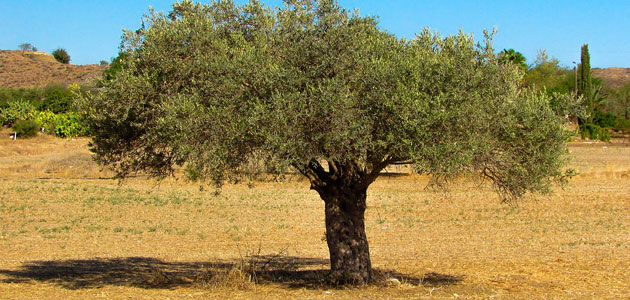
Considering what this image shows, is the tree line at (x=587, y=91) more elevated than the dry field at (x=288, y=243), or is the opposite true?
the tree line at (x=587, y=91)

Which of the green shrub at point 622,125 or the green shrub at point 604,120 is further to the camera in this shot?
the green shrub at point 604,120

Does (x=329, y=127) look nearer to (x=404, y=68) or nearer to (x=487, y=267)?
(x=404, y=68)

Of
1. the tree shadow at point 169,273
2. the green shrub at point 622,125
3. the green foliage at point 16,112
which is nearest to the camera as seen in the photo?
the tree shadow at point 169,273

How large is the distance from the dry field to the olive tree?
280 centimetres

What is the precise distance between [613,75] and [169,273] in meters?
156

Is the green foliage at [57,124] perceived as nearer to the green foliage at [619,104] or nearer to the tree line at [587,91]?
the tree line at [587,91]

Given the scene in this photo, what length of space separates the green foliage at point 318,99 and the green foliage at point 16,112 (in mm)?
62382

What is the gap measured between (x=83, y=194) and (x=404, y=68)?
24.6 meters

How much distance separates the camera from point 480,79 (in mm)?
9164

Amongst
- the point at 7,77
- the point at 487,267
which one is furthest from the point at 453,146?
the point at 7,77

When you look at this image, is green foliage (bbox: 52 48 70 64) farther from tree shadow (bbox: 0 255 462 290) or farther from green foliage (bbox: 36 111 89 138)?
tree shadow (bbox: 0 255 462 290)

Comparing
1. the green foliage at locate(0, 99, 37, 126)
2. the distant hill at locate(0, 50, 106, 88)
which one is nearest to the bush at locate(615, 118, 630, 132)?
the green foliage at locate(0, 99, 37, 126)

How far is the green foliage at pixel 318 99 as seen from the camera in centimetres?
862

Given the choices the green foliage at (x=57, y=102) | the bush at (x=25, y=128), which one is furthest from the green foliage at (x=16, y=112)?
the bush at (x=25, y=128)
